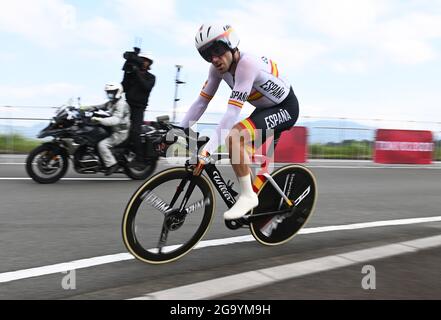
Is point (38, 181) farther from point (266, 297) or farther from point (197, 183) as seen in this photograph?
point (266, 297)

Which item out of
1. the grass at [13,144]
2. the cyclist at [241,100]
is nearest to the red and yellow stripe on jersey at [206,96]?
the cyclist at [241,100]

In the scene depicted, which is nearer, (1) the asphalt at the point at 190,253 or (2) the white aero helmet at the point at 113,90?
(1) the asphalt at the point at 190,253

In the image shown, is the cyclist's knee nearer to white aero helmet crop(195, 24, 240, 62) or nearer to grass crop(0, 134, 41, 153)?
white aero helmet crop(195, 24, 240, 62)

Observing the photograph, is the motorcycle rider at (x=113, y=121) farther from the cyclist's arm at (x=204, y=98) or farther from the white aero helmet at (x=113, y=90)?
the cyclist's arm at (x=204, y=98)

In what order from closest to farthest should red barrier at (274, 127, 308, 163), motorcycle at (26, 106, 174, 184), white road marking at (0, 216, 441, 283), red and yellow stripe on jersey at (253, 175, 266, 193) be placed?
white road marking at (0, 216, 441, 283)
red and yellow stripe on jersey at (253, 175, 266, 193)
motorcycle at (26, 106, 174, 184)
red barrier at (274, 127, 308, 163)

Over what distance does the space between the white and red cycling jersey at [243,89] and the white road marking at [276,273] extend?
1016mm

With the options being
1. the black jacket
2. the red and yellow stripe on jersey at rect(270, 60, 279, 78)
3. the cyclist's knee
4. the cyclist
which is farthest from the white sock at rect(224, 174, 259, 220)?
the black jacket

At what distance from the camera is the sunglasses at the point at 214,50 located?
12.5 ft

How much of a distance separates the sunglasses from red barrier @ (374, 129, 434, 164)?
12.8m

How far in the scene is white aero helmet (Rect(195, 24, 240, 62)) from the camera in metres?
3.77

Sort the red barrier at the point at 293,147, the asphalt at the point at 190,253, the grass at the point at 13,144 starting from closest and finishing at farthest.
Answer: the asphalt at the point at 190,253, the grass at the point at 13,144, the red barrier at the point at 293,147

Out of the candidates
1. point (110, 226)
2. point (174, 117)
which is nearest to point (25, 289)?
point (110, 226)

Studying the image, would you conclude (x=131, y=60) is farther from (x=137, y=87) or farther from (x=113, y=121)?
(x=113, y=121)

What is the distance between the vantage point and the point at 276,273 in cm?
375
